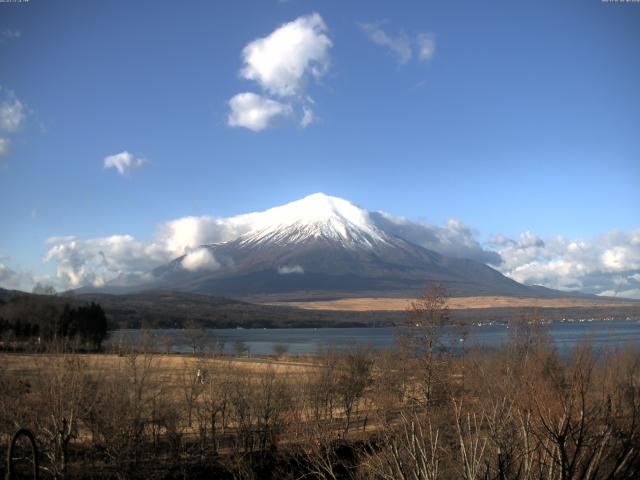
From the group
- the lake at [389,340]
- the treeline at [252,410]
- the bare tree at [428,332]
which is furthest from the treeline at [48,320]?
the bare tree at [428,332]

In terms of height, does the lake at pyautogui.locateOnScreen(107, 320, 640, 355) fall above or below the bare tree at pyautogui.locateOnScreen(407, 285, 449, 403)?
below

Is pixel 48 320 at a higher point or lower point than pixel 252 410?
higher

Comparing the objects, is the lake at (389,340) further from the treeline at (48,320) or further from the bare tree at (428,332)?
the treeline at (48,320)

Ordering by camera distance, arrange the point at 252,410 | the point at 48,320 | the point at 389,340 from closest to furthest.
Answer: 1. the point at 252,410
2. the point at 48,320
3. the point at 389,340

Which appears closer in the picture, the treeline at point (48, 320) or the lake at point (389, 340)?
the lake at point (389, 340)

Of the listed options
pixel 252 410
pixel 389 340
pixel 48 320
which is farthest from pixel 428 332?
pixel 389 340

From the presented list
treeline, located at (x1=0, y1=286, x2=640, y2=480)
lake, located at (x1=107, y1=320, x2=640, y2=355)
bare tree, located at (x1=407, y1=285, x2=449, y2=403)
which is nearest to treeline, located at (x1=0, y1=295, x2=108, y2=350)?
lake, located at (x1=107, y1=320, x2=640, y2=355)

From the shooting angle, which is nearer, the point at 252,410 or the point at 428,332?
the point at 252,410

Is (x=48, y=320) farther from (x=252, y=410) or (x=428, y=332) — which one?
(x=428, y=332)

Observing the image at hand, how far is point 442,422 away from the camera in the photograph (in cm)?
2583

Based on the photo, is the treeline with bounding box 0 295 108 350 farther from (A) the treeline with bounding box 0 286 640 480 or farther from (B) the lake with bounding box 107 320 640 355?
(A) the treeline with bounding box 0 286 640 480

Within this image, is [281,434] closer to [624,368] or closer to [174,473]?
[174,473]

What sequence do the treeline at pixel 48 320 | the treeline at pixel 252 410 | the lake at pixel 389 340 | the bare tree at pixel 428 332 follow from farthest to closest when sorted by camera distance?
the treeline at pixel 48 320 → the lake at pixel 389 340 → the bare tree at pixel 428 332 → the treeline at pixel 252 410

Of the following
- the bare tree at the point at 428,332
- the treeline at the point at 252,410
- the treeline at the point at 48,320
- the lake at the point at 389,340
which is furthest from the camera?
the treeline at the point at 48,320
